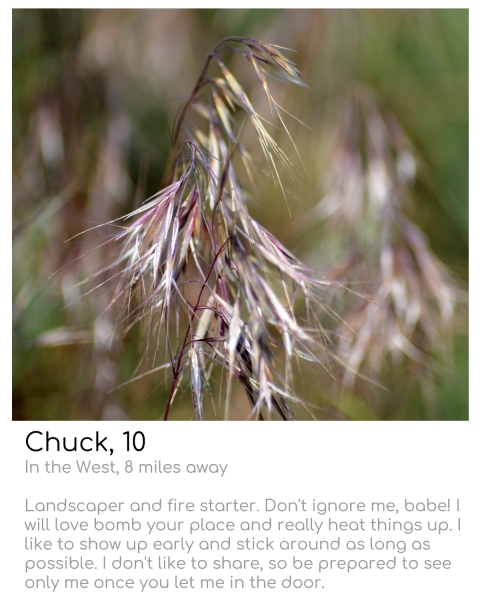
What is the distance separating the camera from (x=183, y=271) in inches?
19.2

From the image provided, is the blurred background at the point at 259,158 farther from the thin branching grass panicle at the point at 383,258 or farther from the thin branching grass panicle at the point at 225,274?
the thin branching grass panicle at the point at 225,274

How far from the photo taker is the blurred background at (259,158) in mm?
752

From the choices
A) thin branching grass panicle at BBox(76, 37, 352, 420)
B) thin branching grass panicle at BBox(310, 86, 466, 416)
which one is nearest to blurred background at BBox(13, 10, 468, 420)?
thin branching grass panicle at BBox(310, 86, 466, 416)

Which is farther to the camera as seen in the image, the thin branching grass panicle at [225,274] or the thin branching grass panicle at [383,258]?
the thin branching grass panicle at [383,258]

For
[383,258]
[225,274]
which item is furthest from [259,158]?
[225,274]

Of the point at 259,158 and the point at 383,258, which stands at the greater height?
the point at 259,158

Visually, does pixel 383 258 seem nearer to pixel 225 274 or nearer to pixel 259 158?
pixel 259 158

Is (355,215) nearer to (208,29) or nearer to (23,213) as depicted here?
(208,29)

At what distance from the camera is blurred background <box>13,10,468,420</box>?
0.75m

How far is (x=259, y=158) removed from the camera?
2.73 feet

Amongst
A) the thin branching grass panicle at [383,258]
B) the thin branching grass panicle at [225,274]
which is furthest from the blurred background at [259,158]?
the thin branching grass panicle at [225,274]

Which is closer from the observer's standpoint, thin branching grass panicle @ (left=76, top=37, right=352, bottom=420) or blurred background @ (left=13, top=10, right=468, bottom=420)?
thin branching grass panicle @ (left=76, top=37, right=352, bottom=420)

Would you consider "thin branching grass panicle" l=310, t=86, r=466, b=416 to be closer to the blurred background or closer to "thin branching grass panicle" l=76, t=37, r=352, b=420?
the blurred background
